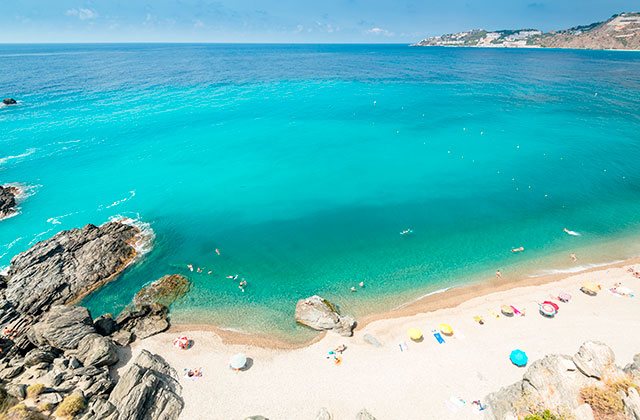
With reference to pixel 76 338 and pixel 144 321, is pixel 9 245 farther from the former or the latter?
pixel 144 321

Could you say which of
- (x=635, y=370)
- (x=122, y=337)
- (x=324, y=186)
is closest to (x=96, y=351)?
(x=122, y=337)

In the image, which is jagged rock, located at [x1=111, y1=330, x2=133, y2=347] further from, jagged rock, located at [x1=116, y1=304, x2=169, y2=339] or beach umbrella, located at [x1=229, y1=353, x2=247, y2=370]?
beach umbrella, located at [x1=229, y1=353, x2=247, y2=370]

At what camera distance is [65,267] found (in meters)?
36.8

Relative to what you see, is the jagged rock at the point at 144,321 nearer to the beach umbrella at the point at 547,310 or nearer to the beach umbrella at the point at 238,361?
the beach umbrella at the point at 238,361

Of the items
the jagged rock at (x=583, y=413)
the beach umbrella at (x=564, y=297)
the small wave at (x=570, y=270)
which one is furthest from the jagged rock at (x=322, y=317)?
the small wave at (x=570, y=270)

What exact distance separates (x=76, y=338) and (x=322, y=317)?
2225 centimetres

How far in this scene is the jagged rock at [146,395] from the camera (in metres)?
22.9

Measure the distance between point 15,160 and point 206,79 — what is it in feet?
326

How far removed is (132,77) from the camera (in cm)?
15238

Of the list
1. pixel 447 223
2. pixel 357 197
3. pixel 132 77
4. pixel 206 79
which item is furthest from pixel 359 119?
pixel 132 77

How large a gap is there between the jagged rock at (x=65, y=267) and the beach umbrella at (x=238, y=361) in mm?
20593

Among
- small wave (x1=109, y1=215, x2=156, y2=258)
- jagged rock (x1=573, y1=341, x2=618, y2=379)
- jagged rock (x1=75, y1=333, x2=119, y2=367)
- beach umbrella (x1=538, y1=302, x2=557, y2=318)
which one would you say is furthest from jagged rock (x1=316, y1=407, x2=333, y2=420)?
small wave (x1=109, y1=215, x2=156, y2=258)

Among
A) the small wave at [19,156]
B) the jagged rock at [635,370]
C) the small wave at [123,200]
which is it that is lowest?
the small wave at [123,200]

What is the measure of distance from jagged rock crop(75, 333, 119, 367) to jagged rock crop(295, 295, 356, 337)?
16.8 meters
